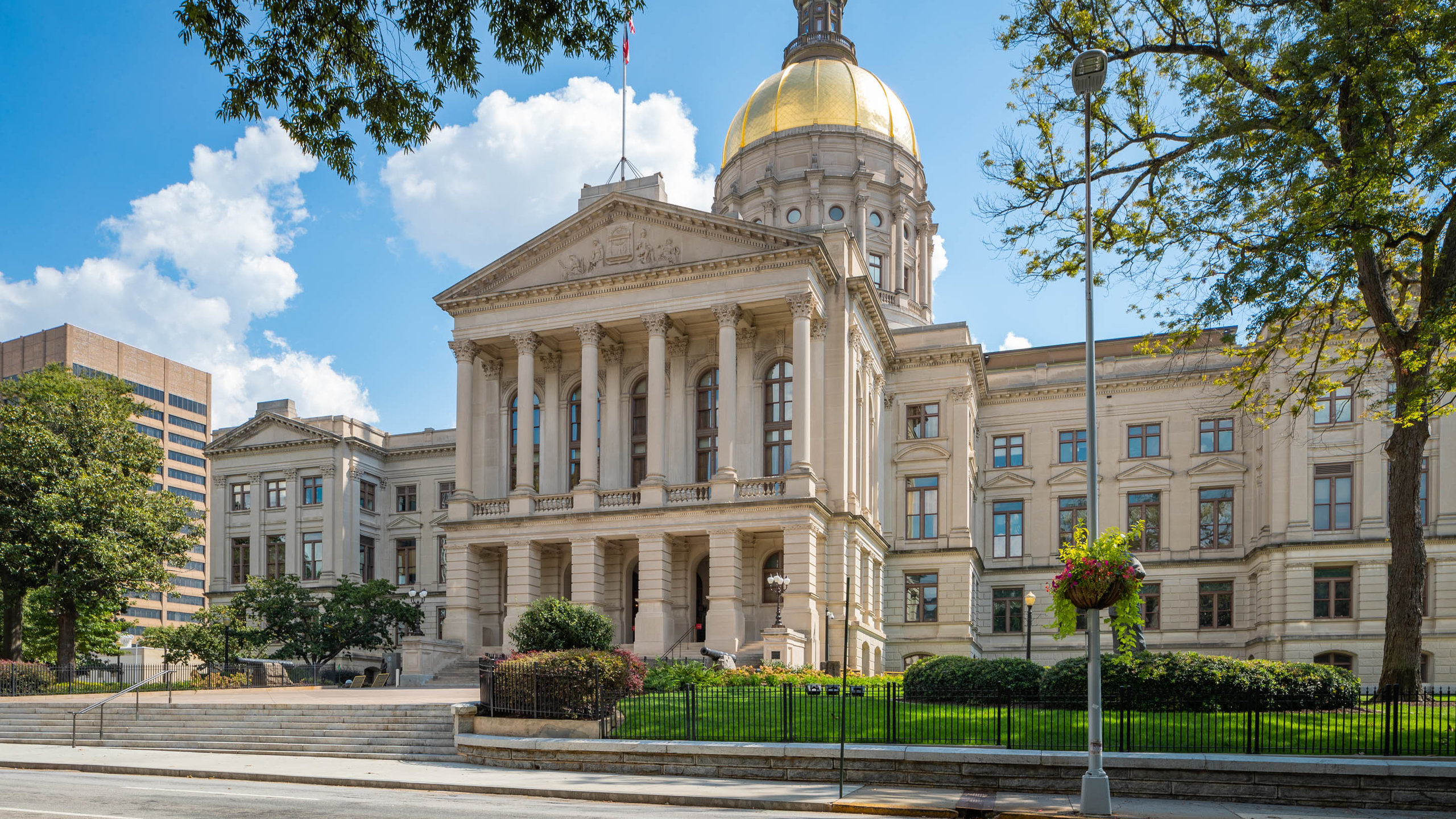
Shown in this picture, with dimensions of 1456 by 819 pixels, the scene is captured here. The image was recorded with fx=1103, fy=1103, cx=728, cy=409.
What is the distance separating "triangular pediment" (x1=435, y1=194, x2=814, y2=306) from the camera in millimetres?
43219

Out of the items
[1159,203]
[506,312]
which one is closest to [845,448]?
[506,312]

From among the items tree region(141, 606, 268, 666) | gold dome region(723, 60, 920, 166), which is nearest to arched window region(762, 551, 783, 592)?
tree region(141, 606, 268, 666)

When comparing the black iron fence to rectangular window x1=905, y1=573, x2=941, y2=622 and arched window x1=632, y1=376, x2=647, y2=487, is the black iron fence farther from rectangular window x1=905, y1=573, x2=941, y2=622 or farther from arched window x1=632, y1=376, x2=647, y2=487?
rectangular window x1=905, y1=573, x2=941, y2=622

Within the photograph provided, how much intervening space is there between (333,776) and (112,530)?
91.1 ft

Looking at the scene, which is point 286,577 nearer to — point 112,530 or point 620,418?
point 112,530

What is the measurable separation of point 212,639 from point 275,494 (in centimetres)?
2124

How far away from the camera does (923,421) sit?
5350 cm

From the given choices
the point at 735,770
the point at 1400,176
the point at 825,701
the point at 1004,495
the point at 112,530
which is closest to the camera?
the point at 735,770

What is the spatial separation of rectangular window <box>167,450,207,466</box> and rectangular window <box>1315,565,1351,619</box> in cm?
12319

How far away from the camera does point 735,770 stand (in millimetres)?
19094

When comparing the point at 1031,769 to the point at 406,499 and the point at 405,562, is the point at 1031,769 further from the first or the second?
the point at 406,499

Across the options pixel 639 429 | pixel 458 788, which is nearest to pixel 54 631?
pixel 639 429

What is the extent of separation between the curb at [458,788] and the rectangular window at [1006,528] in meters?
41.6

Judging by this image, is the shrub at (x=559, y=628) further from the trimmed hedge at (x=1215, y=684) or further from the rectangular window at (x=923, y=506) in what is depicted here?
the rectangular window at (x=923, y=506)
